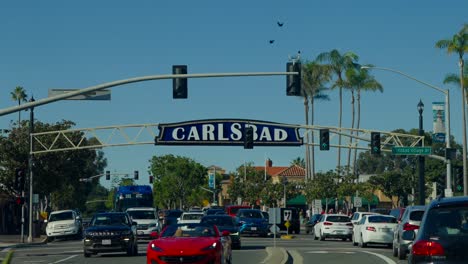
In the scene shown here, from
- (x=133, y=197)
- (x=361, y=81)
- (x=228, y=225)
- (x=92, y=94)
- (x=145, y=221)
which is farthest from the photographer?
(x=361, y=81)

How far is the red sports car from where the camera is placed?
68.4 ft

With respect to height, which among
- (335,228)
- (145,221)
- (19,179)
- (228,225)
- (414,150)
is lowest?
(335,228)

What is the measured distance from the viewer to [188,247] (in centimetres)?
2102

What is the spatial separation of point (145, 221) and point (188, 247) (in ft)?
80.8

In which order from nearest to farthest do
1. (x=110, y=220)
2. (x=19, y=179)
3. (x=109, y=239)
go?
(x=109, y=239) → (x=110, y=220) → (x=19, y=179)

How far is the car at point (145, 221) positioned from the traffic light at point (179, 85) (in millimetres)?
16760

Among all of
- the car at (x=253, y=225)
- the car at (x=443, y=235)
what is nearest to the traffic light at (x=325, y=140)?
the car at (x=253, y=225)

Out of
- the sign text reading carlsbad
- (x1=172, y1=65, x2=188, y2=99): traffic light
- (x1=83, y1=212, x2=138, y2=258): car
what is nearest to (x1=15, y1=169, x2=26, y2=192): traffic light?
(x1=83, y1=212, x2=138, y2=258): car

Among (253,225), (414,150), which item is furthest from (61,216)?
(414,150)

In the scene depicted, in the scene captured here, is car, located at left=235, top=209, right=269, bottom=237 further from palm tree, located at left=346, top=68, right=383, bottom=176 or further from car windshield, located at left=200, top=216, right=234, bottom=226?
palm tree, located at left=346, top=68, right=383, bottom=176

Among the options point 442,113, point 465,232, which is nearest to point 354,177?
point 442,113

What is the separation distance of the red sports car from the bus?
35.9 meters

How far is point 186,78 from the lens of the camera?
29312mm

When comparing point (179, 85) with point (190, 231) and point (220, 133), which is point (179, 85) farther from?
point (220, 133)
